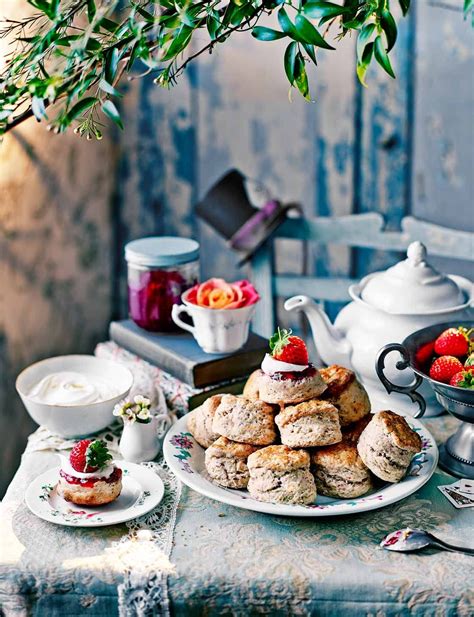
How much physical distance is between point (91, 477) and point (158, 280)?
544 mm

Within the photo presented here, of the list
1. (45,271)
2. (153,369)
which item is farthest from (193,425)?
(45,271)

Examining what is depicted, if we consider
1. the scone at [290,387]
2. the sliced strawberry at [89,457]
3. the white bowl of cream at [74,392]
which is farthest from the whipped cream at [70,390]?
the scone at [290,387]

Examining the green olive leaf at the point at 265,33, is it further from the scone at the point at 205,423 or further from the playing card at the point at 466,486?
the playing card at the point at 466,486

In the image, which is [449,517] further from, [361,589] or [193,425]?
[193,425]

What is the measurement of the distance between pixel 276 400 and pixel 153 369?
1.38 ft

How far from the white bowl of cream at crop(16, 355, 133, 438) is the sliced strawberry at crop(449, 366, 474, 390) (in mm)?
589

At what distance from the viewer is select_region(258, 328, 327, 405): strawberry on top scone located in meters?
1.36

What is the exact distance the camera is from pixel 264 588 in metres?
1.16

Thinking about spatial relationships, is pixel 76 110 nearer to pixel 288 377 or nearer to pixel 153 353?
pixel 288 377

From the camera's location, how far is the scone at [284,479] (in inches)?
49.7

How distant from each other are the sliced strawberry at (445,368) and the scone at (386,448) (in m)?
0.13

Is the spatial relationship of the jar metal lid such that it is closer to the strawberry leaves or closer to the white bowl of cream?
the white bowl of cream

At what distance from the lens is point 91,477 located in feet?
4.27

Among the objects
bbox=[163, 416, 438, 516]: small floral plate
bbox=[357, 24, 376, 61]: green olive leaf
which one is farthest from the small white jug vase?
bbox=[357, 24, 376, 61]: green olive leaf
